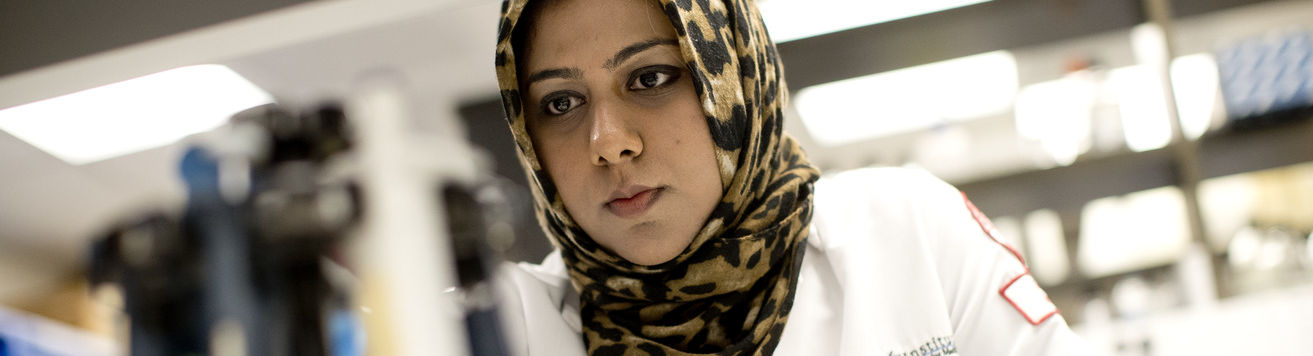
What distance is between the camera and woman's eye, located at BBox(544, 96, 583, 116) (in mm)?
1072

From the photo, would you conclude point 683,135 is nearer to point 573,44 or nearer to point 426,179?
point 573,44

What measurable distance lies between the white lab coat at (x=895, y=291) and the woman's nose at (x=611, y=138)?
0.30m

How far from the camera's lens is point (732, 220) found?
109 centimetres

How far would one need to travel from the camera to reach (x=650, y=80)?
104 centimetres

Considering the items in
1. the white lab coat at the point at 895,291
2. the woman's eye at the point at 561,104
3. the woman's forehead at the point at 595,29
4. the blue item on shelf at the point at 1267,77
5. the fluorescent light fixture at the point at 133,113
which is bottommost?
the white lab coat at the point at 895,291

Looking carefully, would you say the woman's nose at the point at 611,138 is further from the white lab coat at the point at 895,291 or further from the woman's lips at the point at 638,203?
the white lab coat at the point at 895,291

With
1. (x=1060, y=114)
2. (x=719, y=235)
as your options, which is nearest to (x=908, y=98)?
(x=1060, y=114)

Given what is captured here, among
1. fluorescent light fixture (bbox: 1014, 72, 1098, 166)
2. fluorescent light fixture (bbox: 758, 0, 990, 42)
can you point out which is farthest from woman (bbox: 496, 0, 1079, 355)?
fluorescent light fixture (bbox: 1014, 72, 1098, 166)

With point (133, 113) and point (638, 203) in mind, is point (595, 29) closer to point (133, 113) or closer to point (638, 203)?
point (638, 203)

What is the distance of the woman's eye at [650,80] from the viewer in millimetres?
1034

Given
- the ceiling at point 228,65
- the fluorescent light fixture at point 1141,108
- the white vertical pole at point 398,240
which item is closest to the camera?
the white vertical pole at point 398,240

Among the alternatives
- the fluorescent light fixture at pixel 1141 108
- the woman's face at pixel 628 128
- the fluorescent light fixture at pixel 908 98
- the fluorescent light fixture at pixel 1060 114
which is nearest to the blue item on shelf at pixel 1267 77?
the fluorescent light fixture at pixel 1141 108

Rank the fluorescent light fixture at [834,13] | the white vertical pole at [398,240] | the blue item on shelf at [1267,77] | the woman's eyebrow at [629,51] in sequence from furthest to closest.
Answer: the blue item on shelf at [1267,77], the fluorescent light fixture at [834,13], the woman's eyebrow at [629,51], the white vertical pole at [398,240]

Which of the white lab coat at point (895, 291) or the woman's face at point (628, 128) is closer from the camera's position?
the woman's face at point (628, 128)
